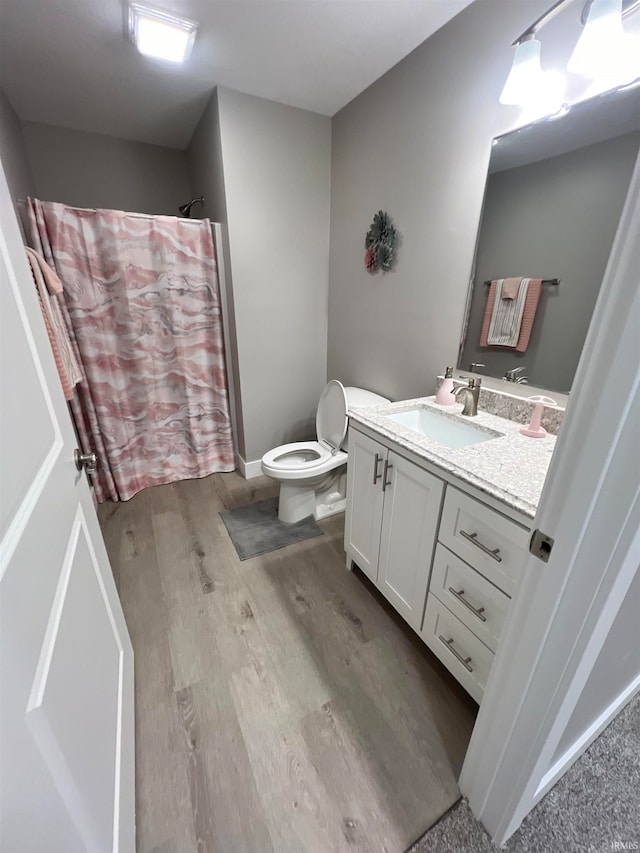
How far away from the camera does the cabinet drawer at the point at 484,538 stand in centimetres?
91

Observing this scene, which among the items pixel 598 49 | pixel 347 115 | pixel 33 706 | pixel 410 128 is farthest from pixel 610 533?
pixel 347 115

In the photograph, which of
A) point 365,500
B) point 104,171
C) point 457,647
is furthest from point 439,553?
point 104,171

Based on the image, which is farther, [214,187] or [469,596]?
[214,187]

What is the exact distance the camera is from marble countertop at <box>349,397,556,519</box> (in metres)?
0.92

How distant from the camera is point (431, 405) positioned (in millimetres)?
1633

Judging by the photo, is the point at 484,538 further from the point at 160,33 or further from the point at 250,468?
the point at 160,33

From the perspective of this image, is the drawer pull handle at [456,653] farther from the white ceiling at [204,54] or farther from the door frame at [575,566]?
the white ceiling at [204,54]

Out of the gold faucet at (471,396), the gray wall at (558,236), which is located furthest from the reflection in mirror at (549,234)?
the gold faucet at (471,396)

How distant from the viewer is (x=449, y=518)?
1.09 metres

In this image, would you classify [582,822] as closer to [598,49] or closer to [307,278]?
[598,49]

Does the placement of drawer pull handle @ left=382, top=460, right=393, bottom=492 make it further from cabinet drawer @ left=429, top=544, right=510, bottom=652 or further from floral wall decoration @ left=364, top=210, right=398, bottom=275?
floral wall decoration @ left=364, top=210, right=398, bottom=275

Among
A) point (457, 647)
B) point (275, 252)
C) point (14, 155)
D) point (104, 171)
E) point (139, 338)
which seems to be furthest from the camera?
point (104, 171)

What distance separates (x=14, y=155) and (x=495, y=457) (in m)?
2.86

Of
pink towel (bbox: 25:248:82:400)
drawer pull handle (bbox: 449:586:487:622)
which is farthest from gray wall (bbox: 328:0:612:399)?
pink towel (bbox: 25:248:82:400)
